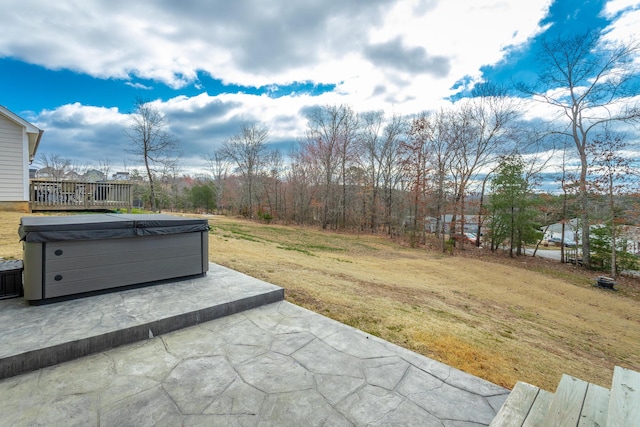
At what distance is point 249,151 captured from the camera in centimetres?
2248

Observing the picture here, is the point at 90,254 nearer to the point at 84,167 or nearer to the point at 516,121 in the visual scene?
the point at 516,121

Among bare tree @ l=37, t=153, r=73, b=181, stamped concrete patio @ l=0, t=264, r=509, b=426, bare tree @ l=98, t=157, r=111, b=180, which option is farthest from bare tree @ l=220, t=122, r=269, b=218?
stamped concrete patio @ l=0, t=264, r=509, b=426

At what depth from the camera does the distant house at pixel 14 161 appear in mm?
8055

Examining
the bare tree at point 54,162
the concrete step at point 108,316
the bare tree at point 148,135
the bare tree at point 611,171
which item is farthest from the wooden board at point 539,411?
the bare tree at point 54,162

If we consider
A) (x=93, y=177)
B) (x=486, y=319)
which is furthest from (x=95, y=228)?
(x=93, y=177)

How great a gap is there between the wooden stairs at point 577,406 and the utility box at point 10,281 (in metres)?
3.91

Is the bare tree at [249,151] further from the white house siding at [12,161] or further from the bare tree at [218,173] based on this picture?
the white house siding at [12,161]

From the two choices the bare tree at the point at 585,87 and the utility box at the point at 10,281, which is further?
the bare tree at the point at 585,87

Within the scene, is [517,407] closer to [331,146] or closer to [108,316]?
[108,316]

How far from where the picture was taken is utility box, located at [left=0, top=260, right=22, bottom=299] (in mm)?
2545

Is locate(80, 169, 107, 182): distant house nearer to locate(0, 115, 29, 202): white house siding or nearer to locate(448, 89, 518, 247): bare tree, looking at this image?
locate(0, 115, 29, 202): white house siding

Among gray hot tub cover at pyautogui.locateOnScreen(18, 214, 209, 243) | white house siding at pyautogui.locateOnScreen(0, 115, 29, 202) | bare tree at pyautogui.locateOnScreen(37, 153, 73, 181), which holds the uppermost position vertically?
bare tree at pyautogui.locateOnScreen(37, 153, 73, 181)

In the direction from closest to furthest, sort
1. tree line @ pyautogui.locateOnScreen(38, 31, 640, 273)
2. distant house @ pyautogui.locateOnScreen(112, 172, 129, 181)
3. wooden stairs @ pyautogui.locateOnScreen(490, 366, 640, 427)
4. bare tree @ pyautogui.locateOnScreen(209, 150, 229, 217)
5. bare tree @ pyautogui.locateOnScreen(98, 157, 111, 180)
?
wooden stairs @ pyautogui.locateOnScreen(490, 366, 640, 427), tree line @ pyautogui.locateOnScreen(38, 31, 640, 273), distant house @ pyautogui.locateOnScreen(112, 172, 129, 181), bare tree @ pyautogui.locateOnScreen(98, 157, 111, 180), bare tree @ pyautogui.locateOnScreen(209, 150, 229, 217)

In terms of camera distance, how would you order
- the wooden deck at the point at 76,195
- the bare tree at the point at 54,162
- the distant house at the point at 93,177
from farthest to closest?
1. the bare tree at the point at 54,162
2. the distant house at the point at 93,177
3. the wooden deck at the point at 76,195
